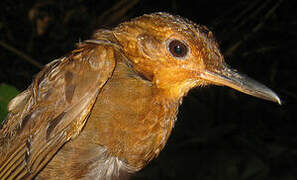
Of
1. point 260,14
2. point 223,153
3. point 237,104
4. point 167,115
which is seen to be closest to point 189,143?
point 223,153

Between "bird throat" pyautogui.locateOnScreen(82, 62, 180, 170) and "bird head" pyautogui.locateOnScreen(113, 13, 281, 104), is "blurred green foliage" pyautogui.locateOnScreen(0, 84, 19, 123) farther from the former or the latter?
"bird head" pyautogui.locateOnScreen(113, 13, 281, 104)

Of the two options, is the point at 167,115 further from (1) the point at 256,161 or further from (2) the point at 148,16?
(1) the point at 256,161

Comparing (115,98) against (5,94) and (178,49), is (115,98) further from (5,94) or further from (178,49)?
(5,94)

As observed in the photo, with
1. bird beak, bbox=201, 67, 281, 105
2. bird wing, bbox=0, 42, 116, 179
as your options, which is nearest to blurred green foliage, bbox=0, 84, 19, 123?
bird wing, bbox=0, 42, 116, 179

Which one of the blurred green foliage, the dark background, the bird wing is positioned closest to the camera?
the bird wing

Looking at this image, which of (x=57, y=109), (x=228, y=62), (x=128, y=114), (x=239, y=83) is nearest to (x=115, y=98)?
(x=128, y=114)

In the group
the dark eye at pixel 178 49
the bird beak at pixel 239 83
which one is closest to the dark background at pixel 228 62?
the bird beak at pixel 239 83

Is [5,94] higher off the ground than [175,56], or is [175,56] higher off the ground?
[175,56]
